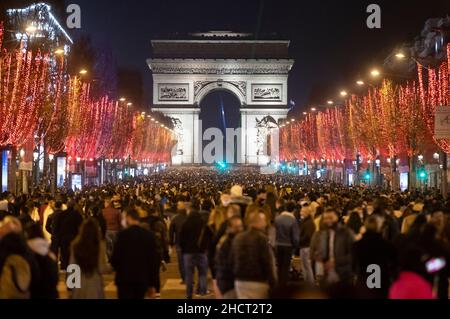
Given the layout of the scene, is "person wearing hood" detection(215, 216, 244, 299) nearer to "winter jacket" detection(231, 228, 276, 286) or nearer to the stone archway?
"winter jacket" detection(231, 228, 276, 286)

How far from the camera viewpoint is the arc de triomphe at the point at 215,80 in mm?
142250

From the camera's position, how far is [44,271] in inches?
451

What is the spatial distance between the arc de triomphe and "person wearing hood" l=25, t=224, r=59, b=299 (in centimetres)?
12926

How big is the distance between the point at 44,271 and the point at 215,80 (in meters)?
135

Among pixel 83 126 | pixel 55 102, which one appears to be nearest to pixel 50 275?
pixel 55 102

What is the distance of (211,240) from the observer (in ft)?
52.2

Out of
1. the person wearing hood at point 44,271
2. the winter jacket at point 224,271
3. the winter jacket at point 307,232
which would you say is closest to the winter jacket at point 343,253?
the winter jacket at point 224,271

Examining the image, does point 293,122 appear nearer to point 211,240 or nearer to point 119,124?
point 119,124

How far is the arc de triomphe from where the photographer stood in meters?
142

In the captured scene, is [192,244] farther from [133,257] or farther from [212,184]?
[212,184]

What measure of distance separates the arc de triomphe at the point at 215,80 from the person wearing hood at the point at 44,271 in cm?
12926
